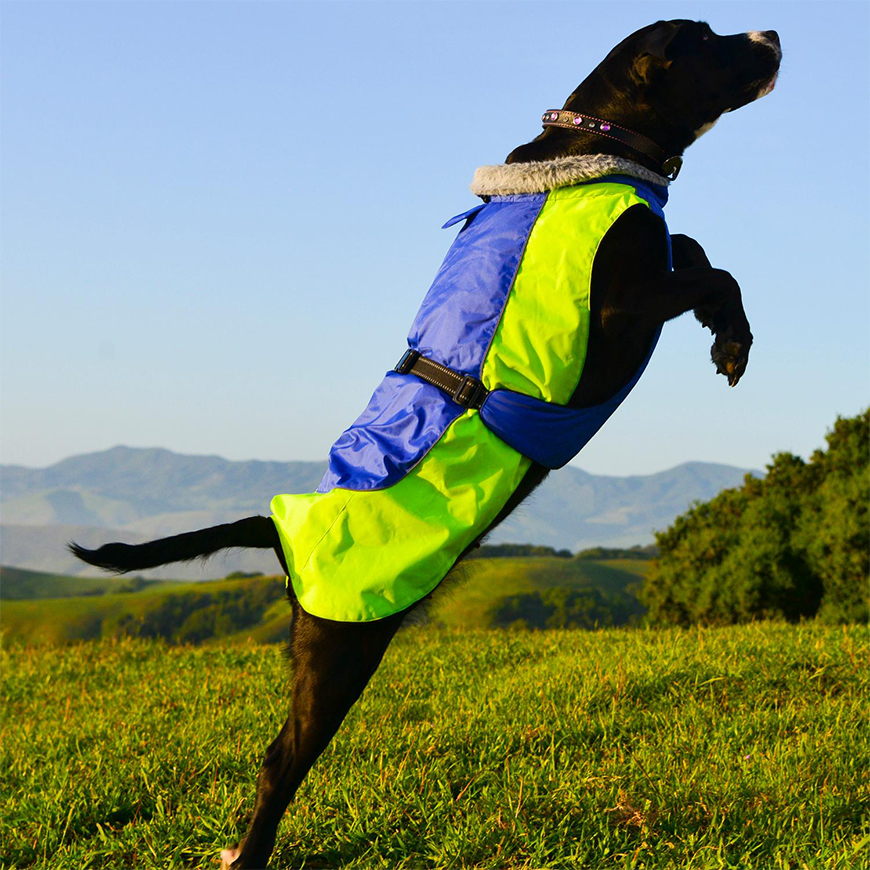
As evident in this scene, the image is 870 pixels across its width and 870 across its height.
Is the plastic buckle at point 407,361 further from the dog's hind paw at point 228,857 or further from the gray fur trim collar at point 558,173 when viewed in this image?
the dog's hind paw at point 228,857

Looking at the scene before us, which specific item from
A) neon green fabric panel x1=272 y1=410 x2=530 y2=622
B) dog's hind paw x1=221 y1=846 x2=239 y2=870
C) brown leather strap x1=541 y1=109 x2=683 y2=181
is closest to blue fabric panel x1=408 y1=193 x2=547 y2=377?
→ neon green fabric panel x1=272 y1=410 x2=530 y2=622

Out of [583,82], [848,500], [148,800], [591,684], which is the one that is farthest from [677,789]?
[848,500]

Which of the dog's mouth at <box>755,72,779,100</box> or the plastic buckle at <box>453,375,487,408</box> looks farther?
the dog's mouth at <box>755,72,779,100</box>

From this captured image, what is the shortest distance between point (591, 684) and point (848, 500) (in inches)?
337

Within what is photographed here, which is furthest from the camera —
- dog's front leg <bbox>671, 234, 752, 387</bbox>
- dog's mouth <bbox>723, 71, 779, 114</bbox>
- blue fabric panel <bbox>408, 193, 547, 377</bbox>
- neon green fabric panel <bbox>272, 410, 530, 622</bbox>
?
dog's mouth <bbox>723, 71, 779, 114</bbox>

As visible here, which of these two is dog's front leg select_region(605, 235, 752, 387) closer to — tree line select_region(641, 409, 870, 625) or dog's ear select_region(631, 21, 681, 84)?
dog's ear select_region(631, 21, 681, 84)

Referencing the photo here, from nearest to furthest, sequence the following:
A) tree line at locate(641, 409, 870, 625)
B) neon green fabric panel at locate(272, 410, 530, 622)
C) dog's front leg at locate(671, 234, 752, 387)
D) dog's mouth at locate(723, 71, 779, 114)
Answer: neon green fabric panel at locate(272, 410, 530, 622) → dog's front leg at locate(671, 234, 752, 387) → dog's mouth at locate(723, 71, 779, 114) → tree line at locate(641, 409, 870, 625)

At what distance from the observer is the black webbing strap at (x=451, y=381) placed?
3184 mm

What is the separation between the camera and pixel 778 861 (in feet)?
11.6

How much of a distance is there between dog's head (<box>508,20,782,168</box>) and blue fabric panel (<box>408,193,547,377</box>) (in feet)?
0.95

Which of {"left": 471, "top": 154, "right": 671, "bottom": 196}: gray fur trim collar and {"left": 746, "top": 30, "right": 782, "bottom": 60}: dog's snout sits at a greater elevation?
A: {"left": 746, "top": 30, "right": 782, "bottom": 60}: dog's snout

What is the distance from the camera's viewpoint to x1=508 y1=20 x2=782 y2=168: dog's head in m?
3.43

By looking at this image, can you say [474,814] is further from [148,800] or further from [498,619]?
[498,619]

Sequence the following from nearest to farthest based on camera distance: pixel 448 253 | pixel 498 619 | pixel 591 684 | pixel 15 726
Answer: pixel 448 253
pixel 591 684
pixel 15 726
pixel 498 619
